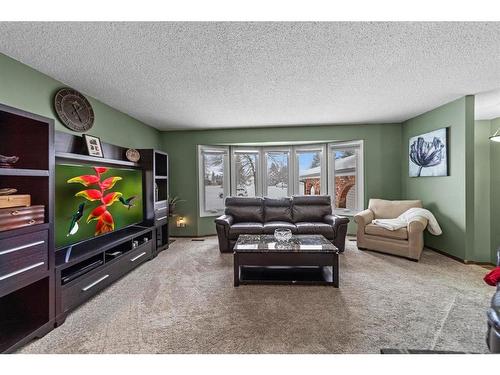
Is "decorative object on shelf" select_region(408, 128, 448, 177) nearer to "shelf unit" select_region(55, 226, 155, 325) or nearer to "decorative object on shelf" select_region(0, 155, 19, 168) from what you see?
"shelf unit" select_region(55, 226, 155, 325)

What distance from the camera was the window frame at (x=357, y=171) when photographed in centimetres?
477

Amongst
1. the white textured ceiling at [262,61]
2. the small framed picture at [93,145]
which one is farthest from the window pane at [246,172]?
the small framed picture at [93,145]

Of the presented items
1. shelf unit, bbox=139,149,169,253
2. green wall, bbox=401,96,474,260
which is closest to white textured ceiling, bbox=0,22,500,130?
green wall, bbox=401,96,474,260

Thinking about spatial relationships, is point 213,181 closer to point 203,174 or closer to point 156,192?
point 203,174

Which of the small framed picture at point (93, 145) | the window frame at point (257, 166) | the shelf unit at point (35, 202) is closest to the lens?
the shelf unit at point (35, 202)

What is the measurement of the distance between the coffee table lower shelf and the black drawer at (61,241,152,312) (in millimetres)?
1424

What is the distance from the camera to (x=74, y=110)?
2.76 m

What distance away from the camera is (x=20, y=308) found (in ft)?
5.81

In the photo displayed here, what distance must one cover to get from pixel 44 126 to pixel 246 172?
13.0ft

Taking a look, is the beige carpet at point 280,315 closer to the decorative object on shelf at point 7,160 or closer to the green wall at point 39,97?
the decorative object on shelf at point 7,160

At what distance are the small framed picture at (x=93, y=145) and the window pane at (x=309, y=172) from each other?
12.9 feet

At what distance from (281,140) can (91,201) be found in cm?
355

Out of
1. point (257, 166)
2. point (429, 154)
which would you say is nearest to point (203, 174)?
point (257, 166)
